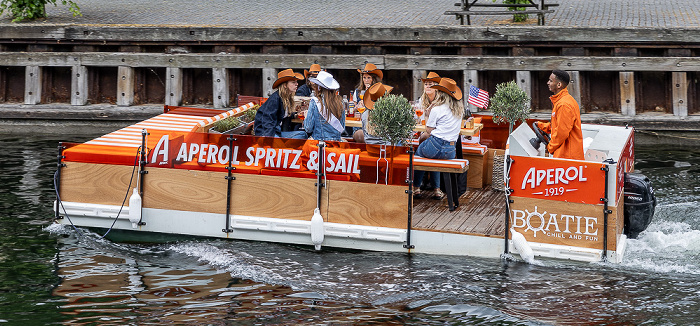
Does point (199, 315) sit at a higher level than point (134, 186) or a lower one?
lower

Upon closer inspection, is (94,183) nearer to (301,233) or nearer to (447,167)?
(301,233)

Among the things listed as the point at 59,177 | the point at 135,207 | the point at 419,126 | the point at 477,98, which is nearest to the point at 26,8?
the point at 59,177

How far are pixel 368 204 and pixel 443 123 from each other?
1.54 meters

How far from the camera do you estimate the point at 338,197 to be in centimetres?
1052

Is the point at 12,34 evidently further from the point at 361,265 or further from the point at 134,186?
the point at 361,265

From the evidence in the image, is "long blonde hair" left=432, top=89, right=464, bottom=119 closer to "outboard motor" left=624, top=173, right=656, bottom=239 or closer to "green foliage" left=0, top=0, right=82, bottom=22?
"outboard motor" left=624, top=173, right=656, bottom=239

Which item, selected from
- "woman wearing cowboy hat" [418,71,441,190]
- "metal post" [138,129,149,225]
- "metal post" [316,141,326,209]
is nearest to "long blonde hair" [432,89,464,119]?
"woman wearing cowboy hat" [418,71,441,190]

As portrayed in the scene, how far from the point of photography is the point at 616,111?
17375mm

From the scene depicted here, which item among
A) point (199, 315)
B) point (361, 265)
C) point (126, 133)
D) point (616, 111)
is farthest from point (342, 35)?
point (199, 315)

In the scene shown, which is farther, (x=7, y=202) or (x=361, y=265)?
(x=7, y=202)

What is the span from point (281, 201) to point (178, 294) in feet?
6.01

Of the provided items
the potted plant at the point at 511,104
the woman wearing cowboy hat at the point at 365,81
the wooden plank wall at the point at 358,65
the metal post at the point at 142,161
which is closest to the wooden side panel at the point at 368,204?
the metal post at the point at 142,161

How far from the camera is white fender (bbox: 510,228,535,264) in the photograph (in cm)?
989

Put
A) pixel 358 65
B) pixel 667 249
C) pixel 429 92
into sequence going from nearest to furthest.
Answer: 1. pixel 667 249
2. pixel 429 92
3. pixel 358 65
